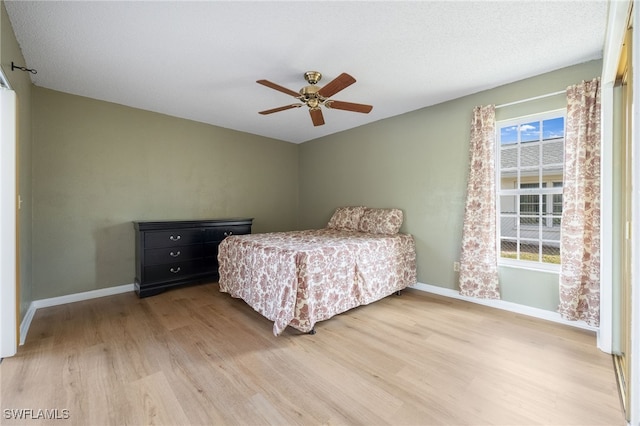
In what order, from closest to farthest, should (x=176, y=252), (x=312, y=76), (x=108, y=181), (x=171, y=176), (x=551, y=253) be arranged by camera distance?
1. (x=312, y=76)
2. (x=551, y=253)
3. (x=108, y=181)
4. (x=176, y=252)
5. (x=171, y=176)

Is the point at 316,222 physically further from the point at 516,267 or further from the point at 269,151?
the point at 516,267

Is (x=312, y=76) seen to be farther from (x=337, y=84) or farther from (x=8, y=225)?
(x=8, y=225)

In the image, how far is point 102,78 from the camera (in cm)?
269

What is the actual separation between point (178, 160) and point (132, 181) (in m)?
0.66

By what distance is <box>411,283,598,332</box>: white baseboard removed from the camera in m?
2.42

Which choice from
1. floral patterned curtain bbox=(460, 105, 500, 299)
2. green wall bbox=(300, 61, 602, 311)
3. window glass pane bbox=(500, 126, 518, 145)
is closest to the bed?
green wall bbox=(300, 61, 602, 311)

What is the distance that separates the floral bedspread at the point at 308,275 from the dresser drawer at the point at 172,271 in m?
0.56

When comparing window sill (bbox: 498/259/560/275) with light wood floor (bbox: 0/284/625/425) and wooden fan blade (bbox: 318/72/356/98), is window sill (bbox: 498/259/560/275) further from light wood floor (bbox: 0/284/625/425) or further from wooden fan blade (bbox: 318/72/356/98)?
wooden fan blade (bbox: 318/72/356/98)

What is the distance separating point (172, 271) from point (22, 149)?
1840 mm

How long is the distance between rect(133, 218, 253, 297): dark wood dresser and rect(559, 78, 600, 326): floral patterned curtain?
381cm

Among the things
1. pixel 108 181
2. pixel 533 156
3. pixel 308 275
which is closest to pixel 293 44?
pixel 308 275

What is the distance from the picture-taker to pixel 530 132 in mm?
2809

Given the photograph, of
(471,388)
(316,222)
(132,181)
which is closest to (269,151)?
(316,222)

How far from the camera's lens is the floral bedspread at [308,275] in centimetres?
227
